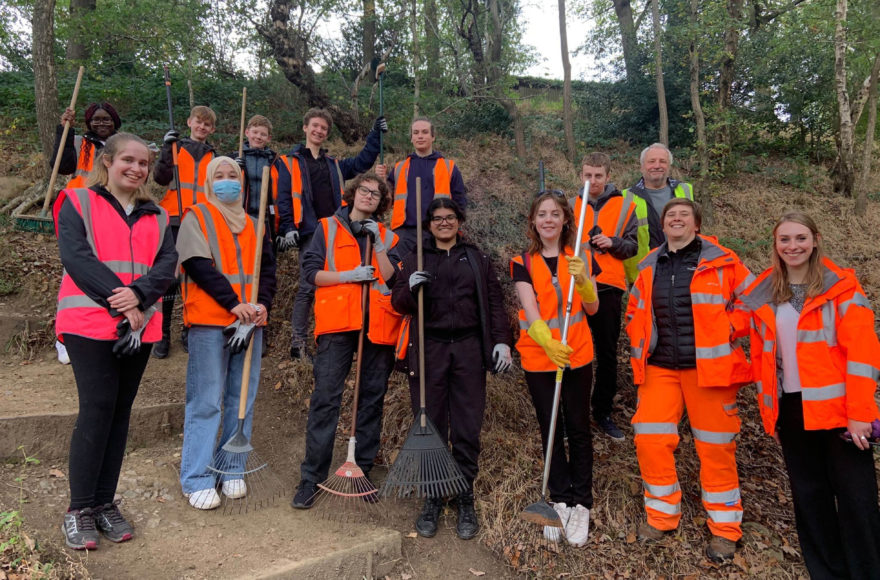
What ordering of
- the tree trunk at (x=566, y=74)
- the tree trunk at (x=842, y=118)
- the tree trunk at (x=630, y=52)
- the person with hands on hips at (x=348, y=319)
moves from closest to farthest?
the person with hands on hips at (x=348, y=319) → the tree trunk at (x=842, y=118) → the tree trunk at (x=566, y=74) → the tree trunk at (x=630, y=52)

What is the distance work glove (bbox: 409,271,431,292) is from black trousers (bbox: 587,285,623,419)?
1.61 m

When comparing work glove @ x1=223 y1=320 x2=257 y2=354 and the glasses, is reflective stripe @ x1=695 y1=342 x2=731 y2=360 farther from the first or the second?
work glove @ x1=223 y1=320 x2=257 y2=354

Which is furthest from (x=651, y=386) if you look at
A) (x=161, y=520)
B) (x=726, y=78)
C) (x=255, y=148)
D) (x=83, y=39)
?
(x=83, y=39)

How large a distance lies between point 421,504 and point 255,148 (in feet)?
11.2

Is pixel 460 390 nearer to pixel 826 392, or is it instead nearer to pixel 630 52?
pixel 826 392

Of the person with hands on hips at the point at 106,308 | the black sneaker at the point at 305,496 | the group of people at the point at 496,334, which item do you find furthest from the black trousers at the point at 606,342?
the person with hands on hips at the point at 106,308

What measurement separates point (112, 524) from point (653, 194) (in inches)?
174

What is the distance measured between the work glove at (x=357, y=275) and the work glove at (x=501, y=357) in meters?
0.98

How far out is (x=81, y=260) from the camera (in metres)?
2.93

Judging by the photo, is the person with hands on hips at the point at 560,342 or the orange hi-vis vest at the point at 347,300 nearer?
the person with hands on hips at the point at 560,342

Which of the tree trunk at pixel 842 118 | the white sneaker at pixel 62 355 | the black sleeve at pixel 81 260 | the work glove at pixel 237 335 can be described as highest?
the tree trunk at pixel 842 118

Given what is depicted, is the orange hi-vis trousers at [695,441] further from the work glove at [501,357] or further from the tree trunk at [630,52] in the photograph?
the tree trunk at [630,52]

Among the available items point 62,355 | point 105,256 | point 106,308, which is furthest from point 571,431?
point 62,355

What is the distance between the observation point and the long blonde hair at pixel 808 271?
10.2 ft
